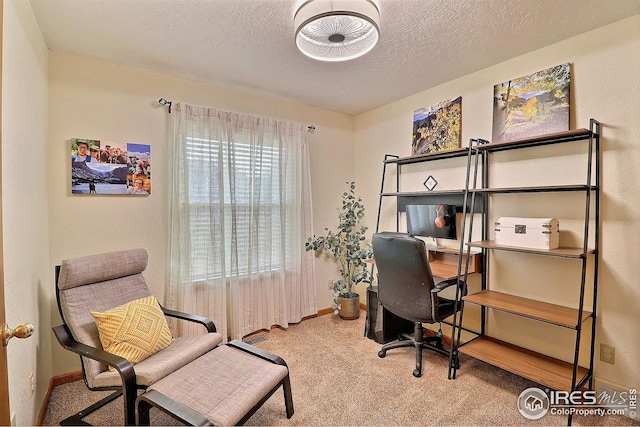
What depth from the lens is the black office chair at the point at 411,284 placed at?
7.70ft

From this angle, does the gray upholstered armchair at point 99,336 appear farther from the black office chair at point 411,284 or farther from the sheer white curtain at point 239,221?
the black office chair at point 411,284

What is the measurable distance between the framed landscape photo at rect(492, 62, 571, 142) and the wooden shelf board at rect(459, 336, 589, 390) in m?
1.61

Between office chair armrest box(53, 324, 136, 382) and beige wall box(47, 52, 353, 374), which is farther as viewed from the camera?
beige wall box(47, 52, 353, 374)

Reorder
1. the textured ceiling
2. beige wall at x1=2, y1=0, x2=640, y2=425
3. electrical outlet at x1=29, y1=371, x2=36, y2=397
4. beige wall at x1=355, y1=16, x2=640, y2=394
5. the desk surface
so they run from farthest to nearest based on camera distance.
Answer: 1. the desk surface
2. beige wall at x1=355, y1=16, x2=640, y2=394
3. the textured ceiling
4. electrical outlet at x1=29, y1=371, x2=36, y2=397
5. beige wall at x1=2, y1=0, x2=640, y2=425

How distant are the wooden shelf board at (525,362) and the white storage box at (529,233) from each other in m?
0.82

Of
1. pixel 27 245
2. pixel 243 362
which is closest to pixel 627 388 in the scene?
pixel 243 362

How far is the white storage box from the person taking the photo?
212 centimetres

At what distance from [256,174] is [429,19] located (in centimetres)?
197

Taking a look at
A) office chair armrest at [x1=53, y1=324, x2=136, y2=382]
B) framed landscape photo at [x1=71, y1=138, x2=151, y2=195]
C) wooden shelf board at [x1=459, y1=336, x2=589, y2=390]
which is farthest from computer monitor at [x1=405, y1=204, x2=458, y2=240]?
office chair armrest at [x1=53, y1=324, x2=136, y2=382]

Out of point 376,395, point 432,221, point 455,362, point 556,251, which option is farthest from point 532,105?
point 376,395

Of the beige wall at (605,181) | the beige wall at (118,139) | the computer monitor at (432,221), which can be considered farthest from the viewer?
the computer monitor at (432,221)

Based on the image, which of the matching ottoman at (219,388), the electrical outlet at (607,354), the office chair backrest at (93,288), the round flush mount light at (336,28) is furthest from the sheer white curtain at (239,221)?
the electrical outlet at (607,354)

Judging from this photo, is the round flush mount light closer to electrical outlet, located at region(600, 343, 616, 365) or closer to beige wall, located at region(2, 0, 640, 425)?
beige wall, located at region(2, 0, 640, 425)

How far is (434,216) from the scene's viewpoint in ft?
9.96
